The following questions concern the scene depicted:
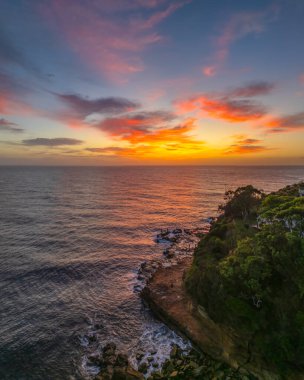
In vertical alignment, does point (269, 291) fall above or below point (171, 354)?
above

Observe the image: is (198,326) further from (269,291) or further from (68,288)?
(68,288)

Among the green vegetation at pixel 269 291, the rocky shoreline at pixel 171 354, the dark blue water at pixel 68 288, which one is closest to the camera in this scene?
the green vegetation at pixel 269 291

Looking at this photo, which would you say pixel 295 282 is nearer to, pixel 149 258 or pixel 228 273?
pixel 228 273

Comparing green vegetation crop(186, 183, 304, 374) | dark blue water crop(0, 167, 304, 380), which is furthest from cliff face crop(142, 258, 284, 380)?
dark blue water crop(0, 167, 304, 380)

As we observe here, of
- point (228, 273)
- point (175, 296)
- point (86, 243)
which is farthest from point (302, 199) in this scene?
point (86, 243)

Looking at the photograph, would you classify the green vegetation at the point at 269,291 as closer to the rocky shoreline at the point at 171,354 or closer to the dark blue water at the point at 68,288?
the rocky shoreline at the point at 171,354

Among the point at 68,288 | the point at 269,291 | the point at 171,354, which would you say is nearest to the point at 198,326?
the point at 171,354

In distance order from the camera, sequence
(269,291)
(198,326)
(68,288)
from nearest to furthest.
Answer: (269,291) → (198,326) → (68,288)

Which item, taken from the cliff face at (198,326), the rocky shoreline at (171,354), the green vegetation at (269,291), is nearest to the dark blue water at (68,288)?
the rocky shoreline at (171,354)

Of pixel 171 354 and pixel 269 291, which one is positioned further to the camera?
pixel 171 354

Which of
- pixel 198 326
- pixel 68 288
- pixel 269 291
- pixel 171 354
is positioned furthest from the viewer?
pixel 68 288

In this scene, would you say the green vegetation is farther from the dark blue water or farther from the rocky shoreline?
the dark blue water
